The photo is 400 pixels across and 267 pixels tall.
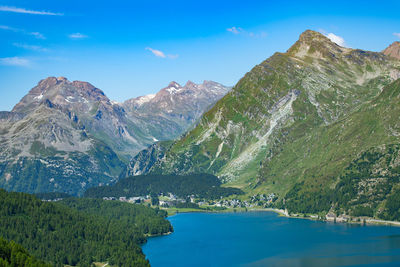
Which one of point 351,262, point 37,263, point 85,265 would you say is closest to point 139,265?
point 85,265

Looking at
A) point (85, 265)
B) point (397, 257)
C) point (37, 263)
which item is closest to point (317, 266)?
point (397, 257)

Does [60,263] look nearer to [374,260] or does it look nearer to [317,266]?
[317,266]

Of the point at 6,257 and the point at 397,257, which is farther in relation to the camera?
the point at 397,257

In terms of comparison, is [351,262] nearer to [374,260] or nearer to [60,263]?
[374,260]

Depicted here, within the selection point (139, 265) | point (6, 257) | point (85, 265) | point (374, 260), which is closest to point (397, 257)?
point (374, 260)

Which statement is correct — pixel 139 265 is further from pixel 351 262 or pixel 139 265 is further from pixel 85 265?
pixel 351 262

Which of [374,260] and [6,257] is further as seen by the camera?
[374,260]

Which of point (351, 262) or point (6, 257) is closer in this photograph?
point (6, 257)
